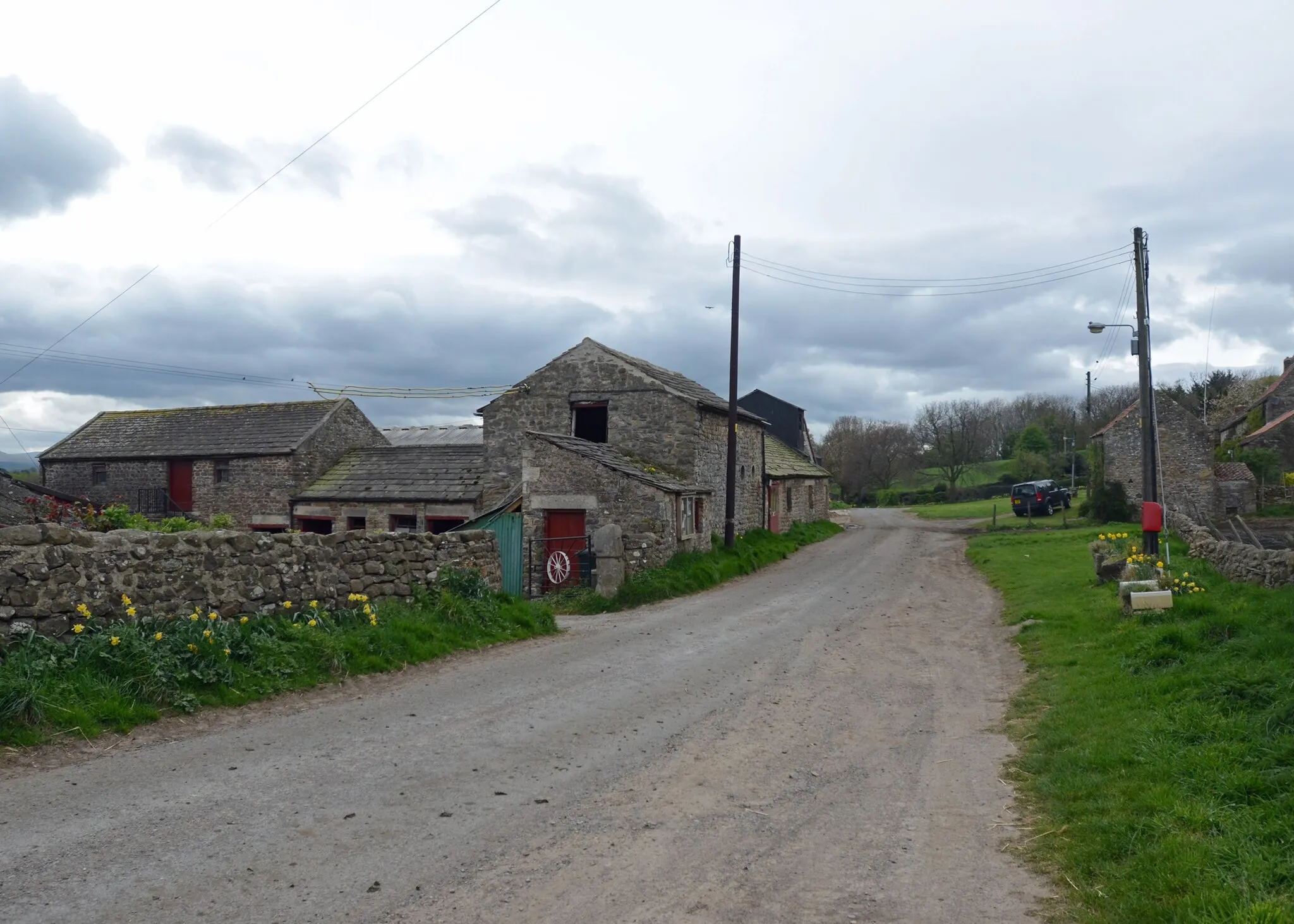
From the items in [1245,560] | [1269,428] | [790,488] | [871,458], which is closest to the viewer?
[1245,560]

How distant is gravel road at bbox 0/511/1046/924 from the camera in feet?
14.5

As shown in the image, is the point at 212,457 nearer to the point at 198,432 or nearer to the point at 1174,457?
the point at 198,432

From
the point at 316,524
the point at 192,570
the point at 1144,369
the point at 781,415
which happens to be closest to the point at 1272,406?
the point at 781,415

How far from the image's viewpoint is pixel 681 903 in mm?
4375

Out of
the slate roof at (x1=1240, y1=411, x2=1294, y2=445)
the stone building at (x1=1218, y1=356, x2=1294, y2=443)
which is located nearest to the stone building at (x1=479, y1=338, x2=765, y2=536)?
the slate roof at (x1=1240, y1=411, x2=1294, y2=445)

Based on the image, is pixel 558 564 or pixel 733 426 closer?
pixel 558 564

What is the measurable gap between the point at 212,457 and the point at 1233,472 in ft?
127

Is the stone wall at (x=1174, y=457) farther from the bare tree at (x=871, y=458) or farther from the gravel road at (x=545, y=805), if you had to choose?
the bare tree at (x=871, y=458)

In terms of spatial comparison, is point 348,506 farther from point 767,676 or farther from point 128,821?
point 128,821

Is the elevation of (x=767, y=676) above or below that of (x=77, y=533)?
→ below

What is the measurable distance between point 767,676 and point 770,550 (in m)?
15.9

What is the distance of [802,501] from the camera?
3672 centimetres

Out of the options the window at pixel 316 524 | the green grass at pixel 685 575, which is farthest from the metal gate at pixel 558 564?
the window at pixel 316 524

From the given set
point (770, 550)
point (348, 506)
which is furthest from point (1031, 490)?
point (348, 506)
